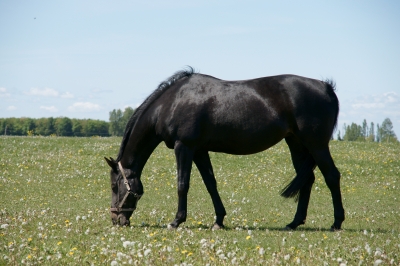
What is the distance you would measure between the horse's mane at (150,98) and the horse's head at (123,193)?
0.32 m

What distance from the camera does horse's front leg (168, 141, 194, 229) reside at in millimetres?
10391

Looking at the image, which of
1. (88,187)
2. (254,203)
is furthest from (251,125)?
(88,187)

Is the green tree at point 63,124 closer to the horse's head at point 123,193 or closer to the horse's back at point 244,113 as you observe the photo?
the horse's head at point 123,193

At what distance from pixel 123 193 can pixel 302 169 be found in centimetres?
378

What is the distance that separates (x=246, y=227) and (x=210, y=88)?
117 inches

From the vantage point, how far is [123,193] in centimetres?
1100

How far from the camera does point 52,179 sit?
21.0 meters

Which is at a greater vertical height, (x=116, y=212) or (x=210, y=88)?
(x=210, y=88)

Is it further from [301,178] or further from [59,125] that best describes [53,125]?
[301,178]

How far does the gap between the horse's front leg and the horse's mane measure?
46.9 inches

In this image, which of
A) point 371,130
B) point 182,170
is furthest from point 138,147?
point 371,130

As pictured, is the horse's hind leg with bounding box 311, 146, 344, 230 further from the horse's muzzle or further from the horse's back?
the horse's muzzle

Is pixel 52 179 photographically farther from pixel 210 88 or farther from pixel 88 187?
pixel 210 88

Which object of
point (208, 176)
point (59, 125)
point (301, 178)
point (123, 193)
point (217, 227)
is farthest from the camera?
point (59, 125)
